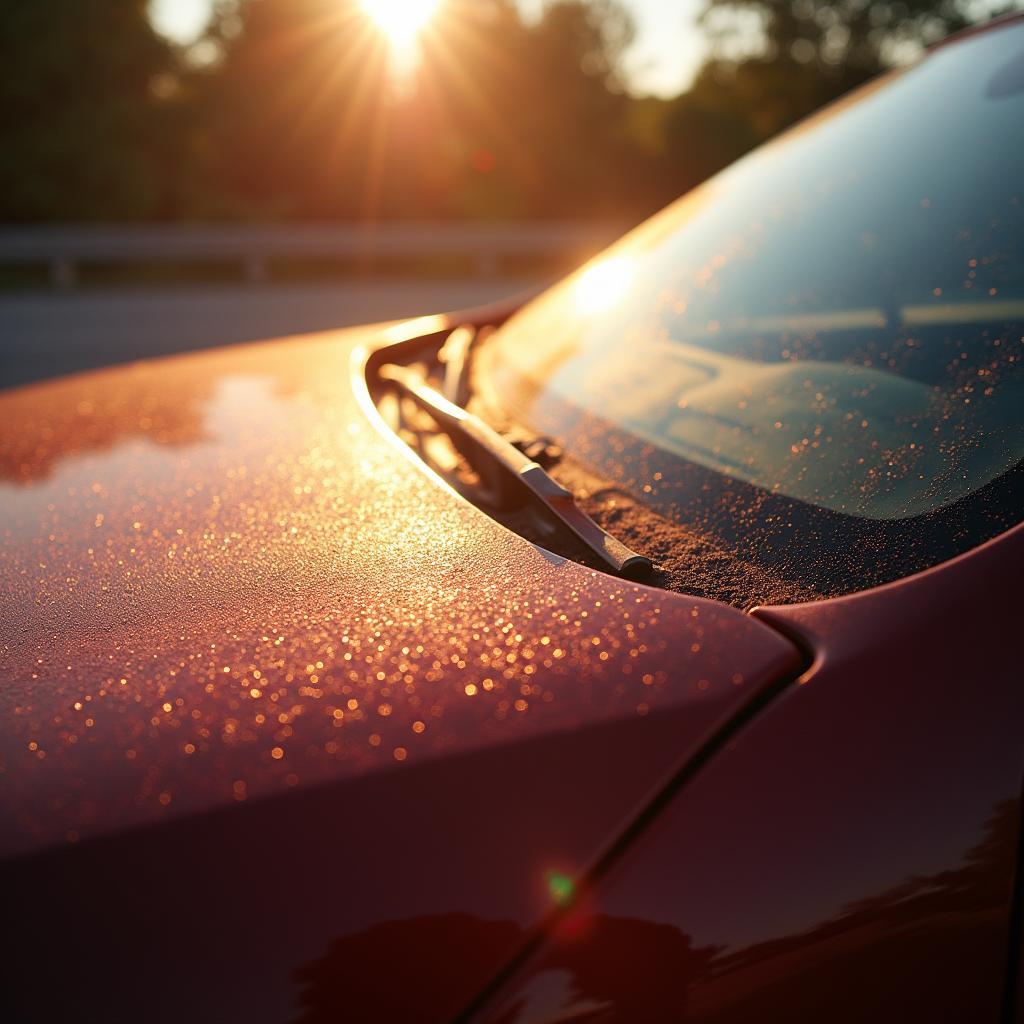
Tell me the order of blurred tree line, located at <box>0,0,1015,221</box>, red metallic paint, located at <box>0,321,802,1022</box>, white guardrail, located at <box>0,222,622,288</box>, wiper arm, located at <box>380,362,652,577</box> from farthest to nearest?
blurred tree line, located at <box>0,0,1015,221</box> < white guardrail, located at <box>0,222,622,288</box> < wiper arm, located at <box>380,362,652,577</box> < red metallic paint, located at <box>0,321,802,1022</box>

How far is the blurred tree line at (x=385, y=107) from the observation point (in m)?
22.9

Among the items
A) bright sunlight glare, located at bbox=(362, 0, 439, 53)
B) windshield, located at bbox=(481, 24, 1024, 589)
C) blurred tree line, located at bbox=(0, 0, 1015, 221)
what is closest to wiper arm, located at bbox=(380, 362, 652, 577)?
windshield, located at bbox=(481, 24, 1024, 589)

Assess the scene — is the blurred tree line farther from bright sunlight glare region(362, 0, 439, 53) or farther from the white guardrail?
the white guardrail

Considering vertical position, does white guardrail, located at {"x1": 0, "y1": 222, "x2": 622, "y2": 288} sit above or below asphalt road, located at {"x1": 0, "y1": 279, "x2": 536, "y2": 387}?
above

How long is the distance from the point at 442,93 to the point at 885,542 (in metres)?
32.3

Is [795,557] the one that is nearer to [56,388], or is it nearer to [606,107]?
[56,388]

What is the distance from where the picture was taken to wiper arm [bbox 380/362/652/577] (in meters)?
1.24

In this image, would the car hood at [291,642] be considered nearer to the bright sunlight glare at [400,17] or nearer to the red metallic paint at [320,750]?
the red metallic paint at [320,750]

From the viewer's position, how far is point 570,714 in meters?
0.94

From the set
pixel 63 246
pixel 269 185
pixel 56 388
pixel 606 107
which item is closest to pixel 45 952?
pixel 56 388

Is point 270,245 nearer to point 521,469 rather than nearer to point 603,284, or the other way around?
point 603,284

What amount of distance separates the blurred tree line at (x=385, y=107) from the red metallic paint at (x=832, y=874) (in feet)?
80.6

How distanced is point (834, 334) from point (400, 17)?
1113 inches

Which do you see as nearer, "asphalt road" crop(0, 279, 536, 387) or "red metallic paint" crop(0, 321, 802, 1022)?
"red metallic paint" crop(0, 321, 802, 1022)
